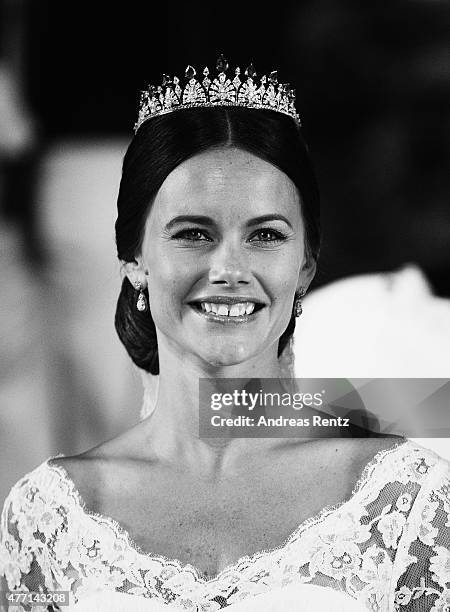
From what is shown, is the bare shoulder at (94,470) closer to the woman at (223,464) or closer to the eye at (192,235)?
the woman at (223,464)


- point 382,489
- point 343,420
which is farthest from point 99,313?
point 382,489

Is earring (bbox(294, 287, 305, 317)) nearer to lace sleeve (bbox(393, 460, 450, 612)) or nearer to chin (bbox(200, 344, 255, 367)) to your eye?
chin (bbox(200, 344, 255, 367))

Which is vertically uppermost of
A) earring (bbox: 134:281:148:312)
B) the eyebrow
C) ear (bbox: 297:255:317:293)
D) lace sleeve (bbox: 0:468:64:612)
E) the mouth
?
the eyebrow

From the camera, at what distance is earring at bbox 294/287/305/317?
147cm

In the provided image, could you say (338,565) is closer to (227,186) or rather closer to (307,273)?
(307,273)

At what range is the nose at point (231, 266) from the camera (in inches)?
55.0

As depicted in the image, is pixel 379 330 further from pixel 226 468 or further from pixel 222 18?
pixel 222 18

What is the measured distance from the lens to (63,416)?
5.23ft

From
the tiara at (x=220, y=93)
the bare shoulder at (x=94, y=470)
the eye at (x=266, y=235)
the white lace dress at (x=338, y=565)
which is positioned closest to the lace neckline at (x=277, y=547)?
the white lace dress at (x=338, y=565)

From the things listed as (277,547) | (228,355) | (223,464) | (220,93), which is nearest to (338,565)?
(277,547)

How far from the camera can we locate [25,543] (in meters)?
1.51

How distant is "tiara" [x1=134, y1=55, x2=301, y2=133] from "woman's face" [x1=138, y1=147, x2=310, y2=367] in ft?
0.33

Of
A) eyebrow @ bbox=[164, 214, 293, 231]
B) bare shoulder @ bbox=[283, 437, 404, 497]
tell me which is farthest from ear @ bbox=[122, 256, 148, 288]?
bare shoulder @ bbox=[283, 437, 404, 497]

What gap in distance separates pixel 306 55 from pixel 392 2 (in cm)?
17
